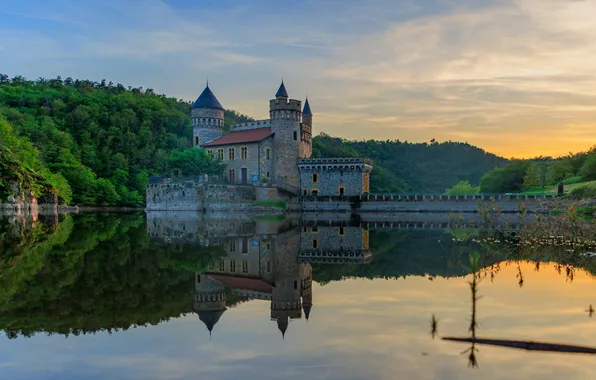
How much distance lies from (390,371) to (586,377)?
204cm

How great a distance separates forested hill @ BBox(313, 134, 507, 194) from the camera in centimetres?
12525

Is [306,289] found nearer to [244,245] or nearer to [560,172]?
[244,245]

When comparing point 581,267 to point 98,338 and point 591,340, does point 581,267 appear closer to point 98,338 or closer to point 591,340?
point 591,340

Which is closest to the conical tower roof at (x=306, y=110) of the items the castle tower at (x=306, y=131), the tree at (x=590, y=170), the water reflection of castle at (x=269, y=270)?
the castle tower at (x=306, y=131)

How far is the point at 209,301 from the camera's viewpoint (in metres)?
9.33

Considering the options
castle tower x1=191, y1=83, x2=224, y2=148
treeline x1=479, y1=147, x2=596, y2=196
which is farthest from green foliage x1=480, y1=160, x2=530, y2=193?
castle tower x1=191, y1=83, x2=224, y2=148

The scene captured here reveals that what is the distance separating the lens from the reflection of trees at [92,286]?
7.98m

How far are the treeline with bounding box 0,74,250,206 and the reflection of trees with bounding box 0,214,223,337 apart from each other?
38402 mm

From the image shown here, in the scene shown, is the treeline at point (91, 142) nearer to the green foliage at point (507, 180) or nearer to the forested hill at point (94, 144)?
the forested hill at point (94, 144)

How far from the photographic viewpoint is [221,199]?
175ft

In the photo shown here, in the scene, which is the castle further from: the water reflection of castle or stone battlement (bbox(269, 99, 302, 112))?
the water reflection of castle

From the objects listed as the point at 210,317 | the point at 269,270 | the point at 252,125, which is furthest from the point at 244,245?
the point at 252,125

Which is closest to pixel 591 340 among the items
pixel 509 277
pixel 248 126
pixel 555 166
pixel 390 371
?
pixel 390 371

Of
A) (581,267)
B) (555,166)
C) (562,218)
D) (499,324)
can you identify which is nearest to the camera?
(499,324)
